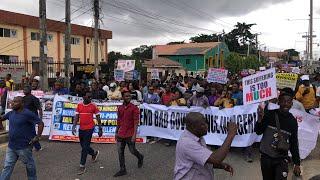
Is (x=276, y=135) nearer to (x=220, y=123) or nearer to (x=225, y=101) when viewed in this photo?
(x=220, y=123)

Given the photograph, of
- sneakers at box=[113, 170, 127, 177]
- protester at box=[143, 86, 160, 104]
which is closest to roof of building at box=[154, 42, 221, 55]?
protester at box=[143, 86, 160, 104]

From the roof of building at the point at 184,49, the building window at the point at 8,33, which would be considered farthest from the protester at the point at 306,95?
the roof of building at the point at 184,49

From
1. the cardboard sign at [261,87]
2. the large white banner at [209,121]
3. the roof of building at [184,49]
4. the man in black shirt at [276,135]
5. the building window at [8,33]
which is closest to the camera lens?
the man in black shirt at [276,135]

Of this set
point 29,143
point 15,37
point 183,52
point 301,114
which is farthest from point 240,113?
point 183,52

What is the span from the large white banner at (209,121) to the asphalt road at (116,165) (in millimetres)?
413

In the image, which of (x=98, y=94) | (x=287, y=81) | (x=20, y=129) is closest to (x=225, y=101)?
(x=287, y=81)

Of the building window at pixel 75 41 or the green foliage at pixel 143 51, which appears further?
the green foliage at pixel 143 51

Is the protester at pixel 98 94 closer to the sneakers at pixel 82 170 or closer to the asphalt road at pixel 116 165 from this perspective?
the asphalt road at pixel 116 165

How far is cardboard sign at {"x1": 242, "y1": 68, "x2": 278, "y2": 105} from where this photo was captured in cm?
593

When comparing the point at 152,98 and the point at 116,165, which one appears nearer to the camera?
the point at 116,165

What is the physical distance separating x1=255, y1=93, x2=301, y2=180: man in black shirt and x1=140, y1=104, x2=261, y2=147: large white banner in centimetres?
497

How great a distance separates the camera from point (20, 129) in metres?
6.98

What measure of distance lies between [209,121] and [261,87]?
17.4 ft

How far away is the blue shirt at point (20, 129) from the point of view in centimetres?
698
